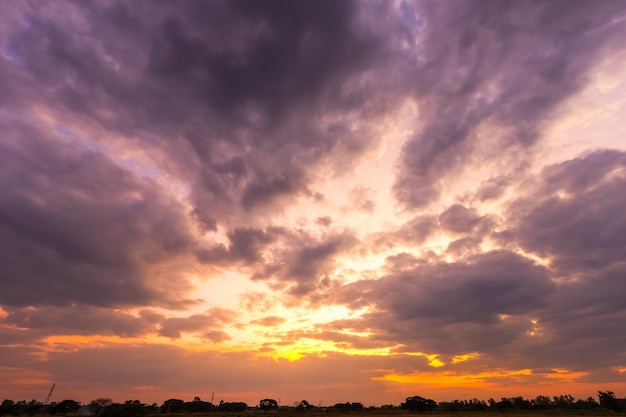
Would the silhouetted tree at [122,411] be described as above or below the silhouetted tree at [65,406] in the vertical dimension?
below

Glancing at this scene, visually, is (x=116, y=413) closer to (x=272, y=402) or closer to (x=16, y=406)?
(x=272, y=402)

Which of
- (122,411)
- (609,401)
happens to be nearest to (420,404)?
(609,401)

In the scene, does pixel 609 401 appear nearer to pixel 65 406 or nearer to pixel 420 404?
pixel 420 404

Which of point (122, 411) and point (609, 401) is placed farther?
point (609, 401)

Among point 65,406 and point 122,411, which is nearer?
point 122,411

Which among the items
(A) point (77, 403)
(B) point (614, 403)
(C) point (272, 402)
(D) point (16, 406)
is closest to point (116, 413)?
(A) point (77, 403)

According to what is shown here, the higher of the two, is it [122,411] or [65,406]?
[65,406]

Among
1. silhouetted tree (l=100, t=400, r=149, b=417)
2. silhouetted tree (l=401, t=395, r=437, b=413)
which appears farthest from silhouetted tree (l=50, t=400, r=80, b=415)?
silhouetted tree (l=401, t=395, r=437, b=413)

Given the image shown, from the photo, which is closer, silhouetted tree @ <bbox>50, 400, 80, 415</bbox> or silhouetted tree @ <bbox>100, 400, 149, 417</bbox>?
silhouetted tree @ <bbox>100, 400, 149, 417</bbox>

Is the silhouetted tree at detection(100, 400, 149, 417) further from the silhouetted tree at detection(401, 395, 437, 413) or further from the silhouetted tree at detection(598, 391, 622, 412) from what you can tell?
the silhouetted tree at detection(598, 391, 622, 412)

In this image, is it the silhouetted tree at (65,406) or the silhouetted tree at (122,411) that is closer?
the silhouetted tree at (122,411)

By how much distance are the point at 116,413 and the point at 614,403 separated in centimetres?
21095

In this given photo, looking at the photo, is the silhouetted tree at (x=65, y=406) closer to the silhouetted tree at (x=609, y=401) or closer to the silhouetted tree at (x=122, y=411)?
the silhouetted tree at (x=122, y=411)

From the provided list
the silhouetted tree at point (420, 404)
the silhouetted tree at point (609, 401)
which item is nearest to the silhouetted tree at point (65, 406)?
the silhouetted tree at point (420, 404)
